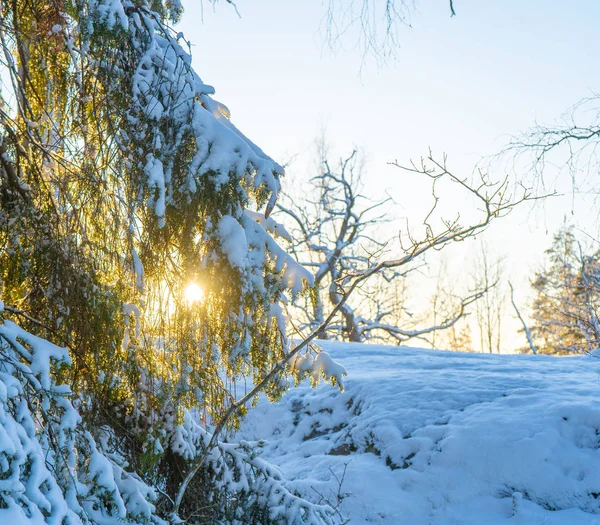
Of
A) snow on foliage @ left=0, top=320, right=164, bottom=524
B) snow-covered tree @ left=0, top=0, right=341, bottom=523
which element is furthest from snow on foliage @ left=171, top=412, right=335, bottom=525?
snow on foliage @ left=0, top=320, right=164, bottom=524

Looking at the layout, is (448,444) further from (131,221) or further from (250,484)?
(131,221)

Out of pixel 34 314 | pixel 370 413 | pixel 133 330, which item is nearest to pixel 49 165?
pixel 34 314

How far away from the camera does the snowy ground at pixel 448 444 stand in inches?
189

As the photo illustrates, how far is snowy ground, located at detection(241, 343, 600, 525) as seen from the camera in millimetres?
4797

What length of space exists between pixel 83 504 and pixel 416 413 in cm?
419

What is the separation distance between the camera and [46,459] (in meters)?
2.20

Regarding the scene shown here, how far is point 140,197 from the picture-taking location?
113 inches

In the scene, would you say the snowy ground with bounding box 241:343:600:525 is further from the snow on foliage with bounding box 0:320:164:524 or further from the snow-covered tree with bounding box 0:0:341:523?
the snow on foliage with bounding box 0:320:164:524

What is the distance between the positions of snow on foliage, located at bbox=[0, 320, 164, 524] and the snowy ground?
2654mm

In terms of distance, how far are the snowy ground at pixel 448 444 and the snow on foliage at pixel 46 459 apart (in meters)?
2.65

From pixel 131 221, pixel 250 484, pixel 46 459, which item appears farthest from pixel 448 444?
pixel 46 459

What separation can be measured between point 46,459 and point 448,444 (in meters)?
4.11

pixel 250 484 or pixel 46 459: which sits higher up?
pixel 46 459

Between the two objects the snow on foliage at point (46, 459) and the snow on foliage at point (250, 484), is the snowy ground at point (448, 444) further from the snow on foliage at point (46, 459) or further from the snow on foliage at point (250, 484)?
the snow on foliage at point (46, 459)
